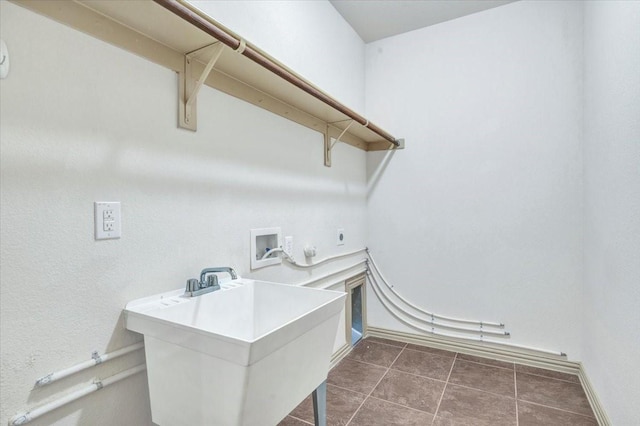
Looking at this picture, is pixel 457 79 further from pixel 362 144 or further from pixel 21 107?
pixel 21 107

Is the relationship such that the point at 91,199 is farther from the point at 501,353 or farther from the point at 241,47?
the point at 501,353

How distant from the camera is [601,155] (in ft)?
5.72

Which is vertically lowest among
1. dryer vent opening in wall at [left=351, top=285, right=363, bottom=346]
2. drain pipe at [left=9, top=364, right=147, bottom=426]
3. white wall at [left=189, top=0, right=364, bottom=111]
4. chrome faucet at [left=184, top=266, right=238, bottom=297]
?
dryer vent opening in wall at [left=351, top=285, right=363, bottom=346]

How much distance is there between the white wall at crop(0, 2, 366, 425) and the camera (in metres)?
0.81

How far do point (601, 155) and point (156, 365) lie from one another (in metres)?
2.30

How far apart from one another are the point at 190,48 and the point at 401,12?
191 cm

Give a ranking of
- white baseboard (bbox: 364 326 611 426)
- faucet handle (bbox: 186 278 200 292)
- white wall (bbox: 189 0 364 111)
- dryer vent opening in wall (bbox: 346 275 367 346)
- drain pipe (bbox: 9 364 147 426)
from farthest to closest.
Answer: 1. dryer vent opening in wall (bbox: 346 275 367 346)
2. white baseboard (bbox: 364 326 611 426)
3. white wall (bbox: 189 0 364 111)
4. faucet handle (bbox: 186 278 200 292)
5. drain pipe (bbox: 9 364 147 426)

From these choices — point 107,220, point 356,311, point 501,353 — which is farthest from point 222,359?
point 501,353

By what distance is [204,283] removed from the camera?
1.23m

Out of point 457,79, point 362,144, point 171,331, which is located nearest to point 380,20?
point 457,79

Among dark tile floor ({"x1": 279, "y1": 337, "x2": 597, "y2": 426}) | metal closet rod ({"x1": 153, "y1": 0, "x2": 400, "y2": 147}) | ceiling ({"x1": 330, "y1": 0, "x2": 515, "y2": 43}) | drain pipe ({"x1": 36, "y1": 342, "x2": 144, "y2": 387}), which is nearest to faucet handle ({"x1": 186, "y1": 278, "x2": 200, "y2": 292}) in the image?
drain pipe ({"x1": 36, "y1": 342, "x2": 144, "y2": 387})

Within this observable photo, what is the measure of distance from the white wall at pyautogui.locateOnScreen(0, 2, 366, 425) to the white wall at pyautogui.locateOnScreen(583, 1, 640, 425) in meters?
1.65

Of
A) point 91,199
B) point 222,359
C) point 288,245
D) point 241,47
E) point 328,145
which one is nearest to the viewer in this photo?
point 222,359

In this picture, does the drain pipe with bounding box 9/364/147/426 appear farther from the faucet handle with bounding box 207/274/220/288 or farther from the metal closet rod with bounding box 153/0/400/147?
the metal closet rod with bounding box 153/0/400/147
